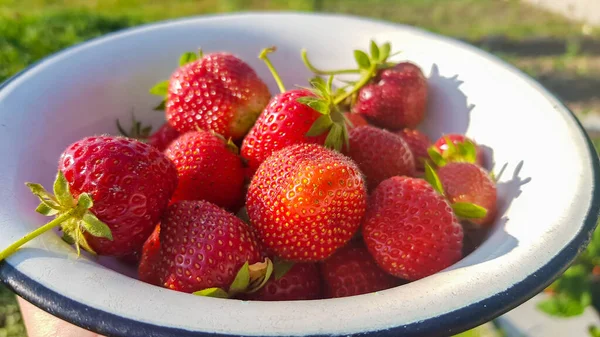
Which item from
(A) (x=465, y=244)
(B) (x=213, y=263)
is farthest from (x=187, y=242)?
(A) (x=465, y=244)

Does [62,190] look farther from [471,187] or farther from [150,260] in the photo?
[471,187]

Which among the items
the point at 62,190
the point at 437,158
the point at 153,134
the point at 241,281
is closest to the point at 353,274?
the point at 241,281

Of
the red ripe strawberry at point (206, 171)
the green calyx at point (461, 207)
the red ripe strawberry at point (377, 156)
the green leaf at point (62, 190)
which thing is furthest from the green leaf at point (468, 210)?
the green leaf at point (62, 190)

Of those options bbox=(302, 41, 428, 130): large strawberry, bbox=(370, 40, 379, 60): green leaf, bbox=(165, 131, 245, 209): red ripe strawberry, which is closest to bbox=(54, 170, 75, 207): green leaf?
bbox=(165, 131, 245, 209): red ripe strawberry

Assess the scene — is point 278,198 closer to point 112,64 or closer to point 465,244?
point 465,244

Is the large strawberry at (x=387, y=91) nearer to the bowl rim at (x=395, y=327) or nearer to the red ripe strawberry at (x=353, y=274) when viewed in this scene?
the red ripe strawberry at (x=353, y=274)
